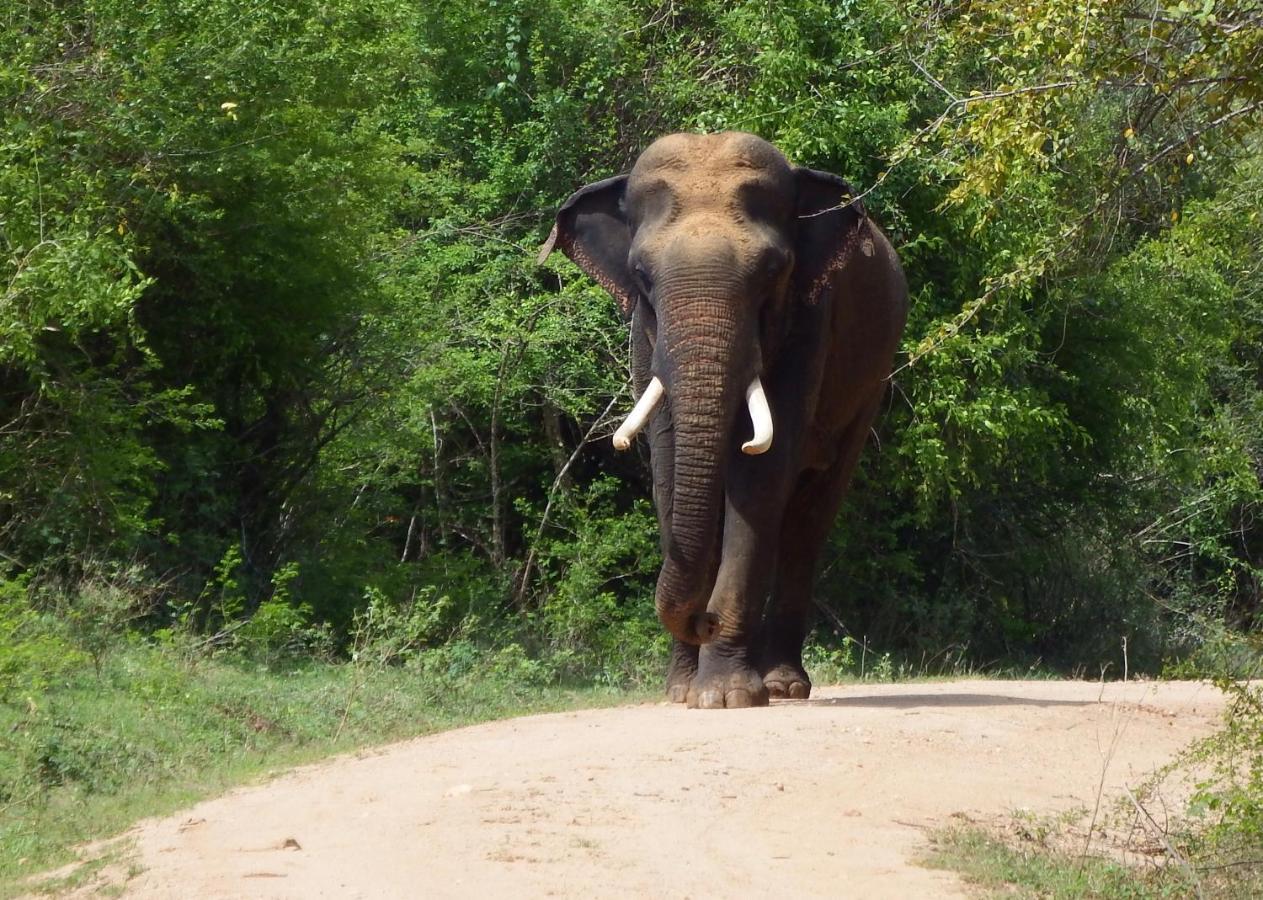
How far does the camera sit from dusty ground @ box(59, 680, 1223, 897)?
638 centimetres

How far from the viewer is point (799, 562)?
41.4ft

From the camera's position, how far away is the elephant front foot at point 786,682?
11.7 m

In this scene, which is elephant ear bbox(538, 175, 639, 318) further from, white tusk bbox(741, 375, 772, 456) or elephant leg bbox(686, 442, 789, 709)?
elephant leg bbox(686, 442, 789, 709)

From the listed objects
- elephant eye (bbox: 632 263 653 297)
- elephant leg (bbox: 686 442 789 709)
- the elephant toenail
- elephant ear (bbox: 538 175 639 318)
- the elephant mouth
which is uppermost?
elephant ear (bbox: 538 175 639 318)

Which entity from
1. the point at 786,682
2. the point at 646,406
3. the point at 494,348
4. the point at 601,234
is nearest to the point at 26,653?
the point at 646,406

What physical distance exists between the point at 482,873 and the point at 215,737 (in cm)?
403

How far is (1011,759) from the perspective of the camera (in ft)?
29.6

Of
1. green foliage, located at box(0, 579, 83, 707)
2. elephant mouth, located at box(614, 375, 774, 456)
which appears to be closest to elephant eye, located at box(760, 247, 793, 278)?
elephant mouth, located at box(614, 375, 774, 456)

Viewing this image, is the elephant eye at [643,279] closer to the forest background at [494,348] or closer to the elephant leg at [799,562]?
the forest background at [494,348]

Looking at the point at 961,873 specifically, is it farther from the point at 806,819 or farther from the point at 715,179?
the point at 715,179

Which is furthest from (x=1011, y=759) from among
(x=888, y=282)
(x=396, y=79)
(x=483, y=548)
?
(x=396, y=79)

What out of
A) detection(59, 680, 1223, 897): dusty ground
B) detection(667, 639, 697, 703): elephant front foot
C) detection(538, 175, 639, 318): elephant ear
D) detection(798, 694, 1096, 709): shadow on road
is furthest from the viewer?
detection(538, 175, 639, 318): elephant ear

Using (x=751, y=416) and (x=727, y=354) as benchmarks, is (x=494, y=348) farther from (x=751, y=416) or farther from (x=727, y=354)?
(x=727, y=354)

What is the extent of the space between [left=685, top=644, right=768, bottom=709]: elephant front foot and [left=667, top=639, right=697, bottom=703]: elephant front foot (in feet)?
2.34
